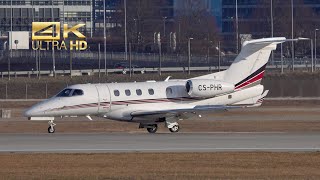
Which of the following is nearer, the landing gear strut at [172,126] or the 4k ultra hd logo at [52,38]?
the landing gear strut at [172,126]

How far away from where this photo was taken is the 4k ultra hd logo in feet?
382

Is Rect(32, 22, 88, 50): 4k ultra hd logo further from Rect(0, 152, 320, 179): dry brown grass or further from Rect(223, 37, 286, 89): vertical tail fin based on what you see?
Rect(0, 152, 320, 179): dry brown grass

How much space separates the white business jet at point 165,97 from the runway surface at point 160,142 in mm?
1647

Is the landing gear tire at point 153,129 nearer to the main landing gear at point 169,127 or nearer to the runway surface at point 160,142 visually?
the main landing gear at point 169,127

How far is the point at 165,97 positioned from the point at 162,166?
19157 millimetres

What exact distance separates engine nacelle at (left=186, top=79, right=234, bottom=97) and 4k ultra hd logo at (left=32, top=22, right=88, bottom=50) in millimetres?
61480

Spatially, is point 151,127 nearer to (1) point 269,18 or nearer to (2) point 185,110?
(2) point 185,110

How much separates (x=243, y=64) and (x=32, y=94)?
42.3 m

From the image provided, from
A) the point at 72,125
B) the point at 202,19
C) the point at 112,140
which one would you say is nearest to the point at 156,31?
the point at 202,19

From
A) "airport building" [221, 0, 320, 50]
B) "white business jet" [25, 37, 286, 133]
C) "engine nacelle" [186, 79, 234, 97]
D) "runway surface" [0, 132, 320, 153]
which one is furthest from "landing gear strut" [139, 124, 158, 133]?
"airport building" [221, 0, 320, 50]

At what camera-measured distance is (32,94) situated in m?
93.6

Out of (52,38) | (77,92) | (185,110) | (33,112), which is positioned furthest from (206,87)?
(52,38)

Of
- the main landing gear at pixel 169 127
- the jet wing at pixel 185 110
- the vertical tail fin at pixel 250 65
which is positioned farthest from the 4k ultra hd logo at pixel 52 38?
the jet wing at pixel 185 110

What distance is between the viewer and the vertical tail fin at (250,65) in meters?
53.7
